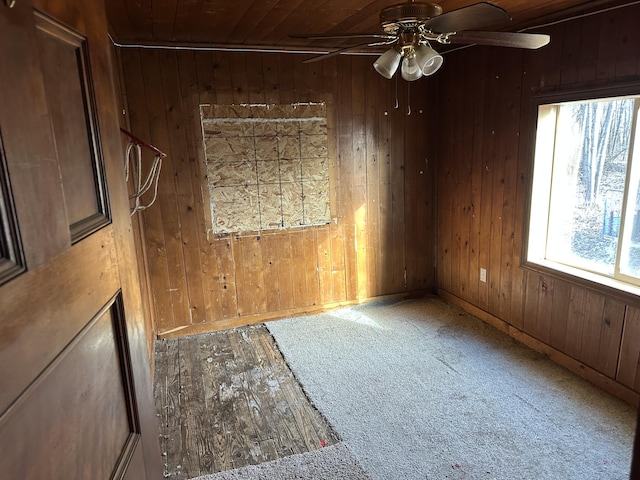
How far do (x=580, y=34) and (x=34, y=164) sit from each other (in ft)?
9.82

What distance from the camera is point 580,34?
2592 millimetres

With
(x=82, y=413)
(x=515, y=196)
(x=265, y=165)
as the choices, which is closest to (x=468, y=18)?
(x=82, y=413)

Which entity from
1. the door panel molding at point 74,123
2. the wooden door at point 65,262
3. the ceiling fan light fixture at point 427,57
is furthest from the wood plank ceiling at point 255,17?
the door panel molding at point 74,123

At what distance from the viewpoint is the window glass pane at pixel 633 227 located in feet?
8.09

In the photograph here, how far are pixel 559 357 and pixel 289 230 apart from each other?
222cm

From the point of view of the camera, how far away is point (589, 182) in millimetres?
2795

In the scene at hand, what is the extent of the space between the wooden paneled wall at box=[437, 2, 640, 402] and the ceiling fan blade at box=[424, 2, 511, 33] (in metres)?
1.26

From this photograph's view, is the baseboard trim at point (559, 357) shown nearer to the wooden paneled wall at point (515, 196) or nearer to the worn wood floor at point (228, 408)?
the wooden paneled wall at point (515, 196)

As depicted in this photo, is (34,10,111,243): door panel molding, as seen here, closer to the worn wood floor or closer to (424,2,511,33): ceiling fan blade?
(424,2,511,33): ceiling fan blade

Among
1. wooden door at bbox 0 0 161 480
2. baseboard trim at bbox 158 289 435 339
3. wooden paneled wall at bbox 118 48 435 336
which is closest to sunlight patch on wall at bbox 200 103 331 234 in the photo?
wooden paneled wall at bbox 118 48 435 336

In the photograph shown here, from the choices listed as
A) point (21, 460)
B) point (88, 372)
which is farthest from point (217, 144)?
point (21, 460)

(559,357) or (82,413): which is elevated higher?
(82,413)

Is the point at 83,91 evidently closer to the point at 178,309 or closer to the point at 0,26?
the point at 0,26

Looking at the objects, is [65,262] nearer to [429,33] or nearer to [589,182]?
[429,33]
